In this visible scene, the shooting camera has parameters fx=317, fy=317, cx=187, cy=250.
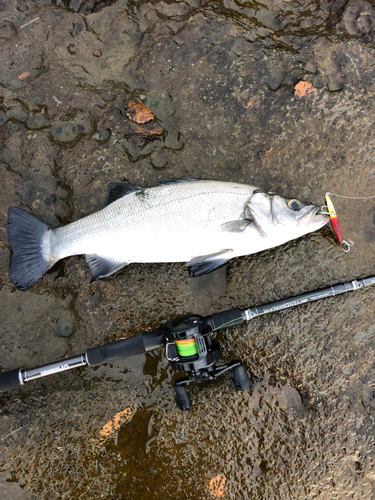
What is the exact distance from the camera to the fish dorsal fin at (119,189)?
2.83 meters

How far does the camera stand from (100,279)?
2973 millimetres

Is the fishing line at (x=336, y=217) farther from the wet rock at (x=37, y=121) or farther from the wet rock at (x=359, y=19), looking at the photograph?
the wet rock at (x=37, y=121)

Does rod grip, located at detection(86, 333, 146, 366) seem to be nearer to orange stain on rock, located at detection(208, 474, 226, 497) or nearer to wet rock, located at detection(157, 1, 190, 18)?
orange stain on rock, located at detection(208, 474, 226, 497)

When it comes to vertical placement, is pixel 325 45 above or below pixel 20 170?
above

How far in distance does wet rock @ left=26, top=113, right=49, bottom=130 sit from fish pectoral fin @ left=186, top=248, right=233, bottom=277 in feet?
6.40

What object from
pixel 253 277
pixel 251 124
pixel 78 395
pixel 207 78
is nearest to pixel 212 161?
pixel 251 124

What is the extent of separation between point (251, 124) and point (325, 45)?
3.37 ft

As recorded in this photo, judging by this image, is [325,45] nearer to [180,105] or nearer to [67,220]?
[180,105]

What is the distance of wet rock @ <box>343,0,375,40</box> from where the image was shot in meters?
3.03

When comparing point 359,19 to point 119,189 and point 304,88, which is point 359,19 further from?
point 119,189

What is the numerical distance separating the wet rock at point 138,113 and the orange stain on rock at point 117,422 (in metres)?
2.67

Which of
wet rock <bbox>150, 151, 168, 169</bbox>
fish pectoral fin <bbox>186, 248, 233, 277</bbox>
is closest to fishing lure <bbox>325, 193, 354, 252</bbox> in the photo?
fish pectoral fin <bbox>186, 248, 233, 277</bbox>

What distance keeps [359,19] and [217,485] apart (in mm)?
4446

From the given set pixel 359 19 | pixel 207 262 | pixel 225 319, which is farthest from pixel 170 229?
pixel 359 19
